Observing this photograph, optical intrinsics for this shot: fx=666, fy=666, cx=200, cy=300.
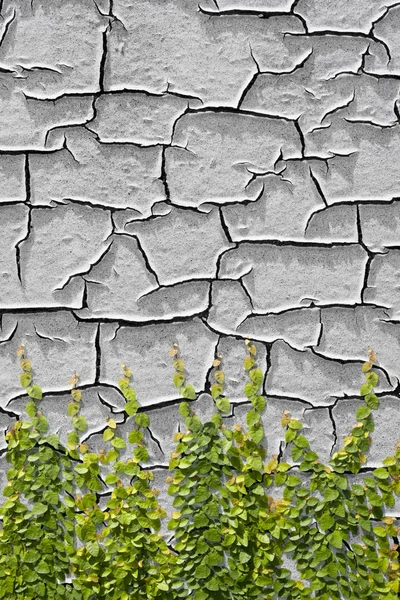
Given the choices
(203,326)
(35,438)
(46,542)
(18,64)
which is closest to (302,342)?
(203,326)

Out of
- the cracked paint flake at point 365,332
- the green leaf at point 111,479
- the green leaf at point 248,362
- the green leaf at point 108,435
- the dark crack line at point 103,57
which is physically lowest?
the green leaf at point 111,479

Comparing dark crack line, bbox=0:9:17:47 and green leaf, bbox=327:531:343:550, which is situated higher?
dark crack line, bbox=0:9:17:47

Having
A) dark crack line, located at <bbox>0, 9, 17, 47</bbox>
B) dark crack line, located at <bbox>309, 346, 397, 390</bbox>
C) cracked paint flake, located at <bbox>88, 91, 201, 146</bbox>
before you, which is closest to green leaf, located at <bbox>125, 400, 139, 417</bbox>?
dark crack line, located at <bbox>309, 346, 397, 390</bbox>

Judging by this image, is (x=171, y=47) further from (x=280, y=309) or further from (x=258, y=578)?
(x=258, y=578)

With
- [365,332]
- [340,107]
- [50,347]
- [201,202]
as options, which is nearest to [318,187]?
[340,107]

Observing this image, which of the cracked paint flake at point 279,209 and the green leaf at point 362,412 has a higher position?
the cracked paint flake at point 279,209

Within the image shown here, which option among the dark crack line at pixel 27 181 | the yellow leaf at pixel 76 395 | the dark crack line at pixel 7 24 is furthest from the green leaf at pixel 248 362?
the dark crack line at pixel 7 24

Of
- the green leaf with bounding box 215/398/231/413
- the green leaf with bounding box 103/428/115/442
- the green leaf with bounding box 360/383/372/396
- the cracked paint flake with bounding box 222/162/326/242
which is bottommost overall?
the green leaf with bounding box 103/428/115/442

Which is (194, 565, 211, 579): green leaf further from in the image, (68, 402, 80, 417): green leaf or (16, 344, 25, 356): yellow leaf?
(16, 344, 25, 356): yellow leaf

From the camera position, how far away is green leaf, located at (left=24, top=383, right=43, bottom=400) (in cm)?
226

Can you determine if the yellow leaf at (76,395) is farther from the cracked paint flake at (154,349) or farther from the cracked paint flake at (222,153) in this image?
the cracked paint flake at (222,153)

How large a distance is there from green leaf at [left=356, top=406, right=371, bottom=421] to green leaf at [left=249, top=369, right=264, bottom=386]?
1.15 ft

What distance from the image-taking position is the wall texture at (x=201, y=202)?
86.7 inches

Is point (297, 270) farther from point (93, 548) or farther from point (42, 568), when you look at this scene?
point (42, 568)
